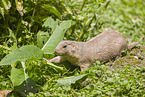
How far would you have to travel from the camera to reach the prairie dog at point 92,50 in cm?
371

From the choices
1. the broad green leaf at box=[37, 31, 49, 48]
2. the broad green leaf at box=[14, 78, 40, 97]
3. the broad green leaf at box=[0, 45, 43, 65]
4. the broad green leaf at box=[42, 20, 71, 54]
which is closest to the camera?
the broad green leaf at box=[0, 45, 43, 65]

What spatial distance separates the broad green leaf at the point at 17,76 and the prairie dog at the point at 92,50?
2.44ft

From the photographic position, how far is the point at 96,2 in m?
4.30

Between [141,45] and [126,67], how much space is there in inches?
40.7

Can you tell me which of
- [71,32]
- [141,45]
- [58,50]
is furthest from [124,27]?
[58,50]

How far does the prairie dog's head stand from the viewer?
3.56 meters

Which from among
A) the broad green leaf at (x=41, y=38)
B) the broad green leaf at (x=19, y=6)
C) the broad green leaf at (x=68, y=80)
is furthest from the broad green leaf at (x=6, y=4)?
the broad green leaf at (x=68, y=80)

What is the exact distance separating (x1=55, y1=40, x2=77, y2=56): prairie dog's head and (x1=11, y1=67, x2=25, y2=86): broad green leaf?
69 centimetres

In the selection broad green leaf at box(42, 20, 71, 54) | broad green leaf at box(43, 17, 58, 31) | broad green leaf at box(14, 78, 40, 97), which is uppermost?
broad green leaf at box(43, 17, 58, 31)

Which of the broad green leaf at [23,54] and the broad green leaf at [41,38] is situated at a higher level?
the broad green leaf at [41,38]

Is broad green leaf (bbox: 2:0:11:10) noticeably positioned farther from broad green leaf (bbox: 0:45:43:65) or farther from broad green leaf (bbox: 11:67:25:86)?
broad green leaf (bbox: 11:67:25:86)

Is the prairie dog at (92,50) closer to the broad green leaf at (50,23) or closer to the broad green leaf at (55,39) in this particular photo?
the broad green leaf at (55,39)

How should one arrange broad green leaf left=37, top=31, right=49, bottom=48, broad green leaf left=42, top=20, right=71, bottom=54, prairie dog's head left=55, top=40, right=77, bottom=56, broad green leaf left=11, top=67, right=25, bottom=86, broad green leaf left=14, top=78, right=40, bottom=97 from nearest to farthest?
broad green leaf left=11, top=67, right=25, bottom=86 < broad green leaf left=14, top=78, right=40, bottom=97 < prairie dog's head left=55, top=40, right=77, bottom=56 < broad green leaf left=42, top=20, right=71, bottom=54 < broad green leaf left=37, top=31, right=49, bottom=48

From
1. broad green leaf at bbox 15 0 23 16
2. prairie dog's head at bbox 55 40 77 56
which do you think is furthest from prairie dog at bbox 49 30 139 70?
broad green leaf at bbox 15 0 23 16
